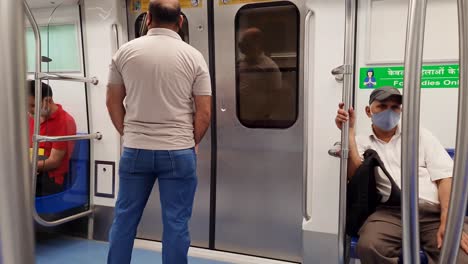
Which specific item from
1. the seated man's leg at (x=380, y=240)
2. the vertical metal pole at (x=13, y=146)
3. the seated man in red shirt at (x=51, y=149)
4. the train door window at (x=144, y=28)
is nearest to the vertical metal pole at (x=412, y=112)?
the vertical metal pole at (x=13, y=146)

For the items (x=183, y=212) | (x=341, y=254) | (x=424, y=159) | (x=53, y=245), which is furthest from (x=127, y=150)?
(x=53, y=245)

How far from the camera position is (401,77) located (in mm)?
2184

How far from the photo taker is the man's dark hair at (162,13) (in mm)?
1773

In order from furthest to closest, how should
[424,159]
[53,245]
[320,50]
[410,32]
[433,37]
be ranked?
1. [53,245]
2. [320,50]
3. [433,37]
4. [424,159]
5. [410,32]

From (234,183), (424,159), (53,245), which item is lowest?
(53,245)

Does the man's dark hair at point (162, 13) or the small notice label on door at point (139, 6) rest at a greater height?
the small notice label on door at point (139, 6)

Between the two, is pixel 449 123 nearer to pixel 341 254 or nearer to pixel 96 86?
pixel 341 254

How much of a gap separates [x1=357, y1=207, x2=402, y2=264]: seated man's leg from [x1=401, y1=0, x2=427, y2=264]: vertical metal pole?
1083 millimetres

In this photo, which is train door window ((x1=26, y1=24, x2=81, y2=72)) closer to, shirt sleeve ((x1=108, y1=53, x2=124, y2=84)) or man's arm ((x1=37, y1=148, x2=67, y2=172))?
man's arm ((x1=37, y1=148, x2=67, y2=172))

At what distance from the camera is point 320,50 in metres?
2.35

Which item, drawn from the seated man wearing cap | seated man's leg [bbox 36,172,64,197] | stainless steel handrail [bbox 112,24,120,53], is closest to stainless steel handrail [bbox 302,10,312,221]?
the seated man wearing cap

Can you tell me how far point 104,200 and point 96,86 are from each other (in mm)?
991

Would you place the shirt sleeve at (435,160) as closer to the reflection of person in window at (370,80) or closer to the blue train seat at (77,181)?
the reflection of person in window at (370,80)

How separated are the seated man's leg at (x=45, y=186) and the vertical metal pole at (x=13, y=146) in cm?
271
